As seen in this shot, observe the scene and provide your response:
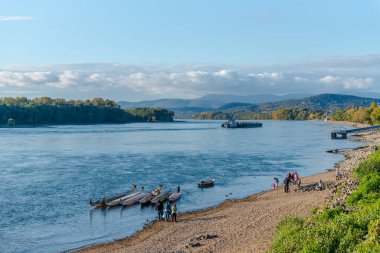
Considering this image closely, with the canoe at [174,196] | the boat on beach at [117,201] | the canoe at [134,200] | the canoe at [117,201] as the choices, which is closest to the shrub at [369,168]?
the canoe at [174,196]

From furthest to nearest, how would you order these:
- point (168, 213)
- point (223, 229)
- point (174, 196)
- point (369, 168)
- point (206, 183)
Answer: point (206, 183) < point (174, 196) < point (369, 168) < point (168, 213) < point (223, 229)

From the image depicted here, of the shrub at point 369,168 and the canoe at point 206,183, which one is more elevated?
the shrub at point 369,168

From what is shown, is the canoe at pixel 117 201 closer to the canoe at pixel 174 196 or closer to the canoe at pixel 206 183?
the canoe at pixel 174 196

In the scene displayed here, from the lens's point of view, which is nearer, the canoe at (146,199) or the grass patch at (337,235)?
the grass patch at (337,235)

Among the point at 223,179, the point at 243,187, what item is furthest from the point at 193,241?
the point at 223,179

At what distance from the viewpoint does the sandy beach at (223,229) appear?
29.5 m

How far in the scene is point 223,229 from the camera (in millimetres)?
34125

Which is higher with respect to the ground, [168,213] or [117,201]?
[168,213]

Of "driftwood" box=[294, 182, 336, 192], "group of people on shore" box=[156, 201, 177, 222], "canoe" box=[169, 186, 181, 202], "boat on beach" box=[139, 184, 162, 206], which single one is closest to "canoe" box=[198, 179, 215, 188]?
"canoe" box=[169, 186, 181, 202]

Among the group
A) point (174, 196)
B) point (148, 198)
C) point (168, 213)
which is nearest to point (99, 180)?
point (148, 198)

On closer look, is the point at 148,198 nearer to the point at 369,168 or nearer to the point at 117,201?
the point at 117,201

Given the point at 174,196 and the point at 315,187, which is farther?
the point at 315,187

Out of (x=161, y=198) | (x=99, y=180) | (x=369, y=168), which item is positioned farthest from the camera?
(x=99, y=180)

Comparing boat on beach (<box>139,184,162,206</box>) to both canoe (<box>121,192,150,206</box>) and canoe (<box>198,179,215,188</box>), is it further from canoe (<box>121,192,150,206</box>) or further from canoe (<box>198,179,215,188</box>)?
canoe (<box>198,179,215,188</box>)
